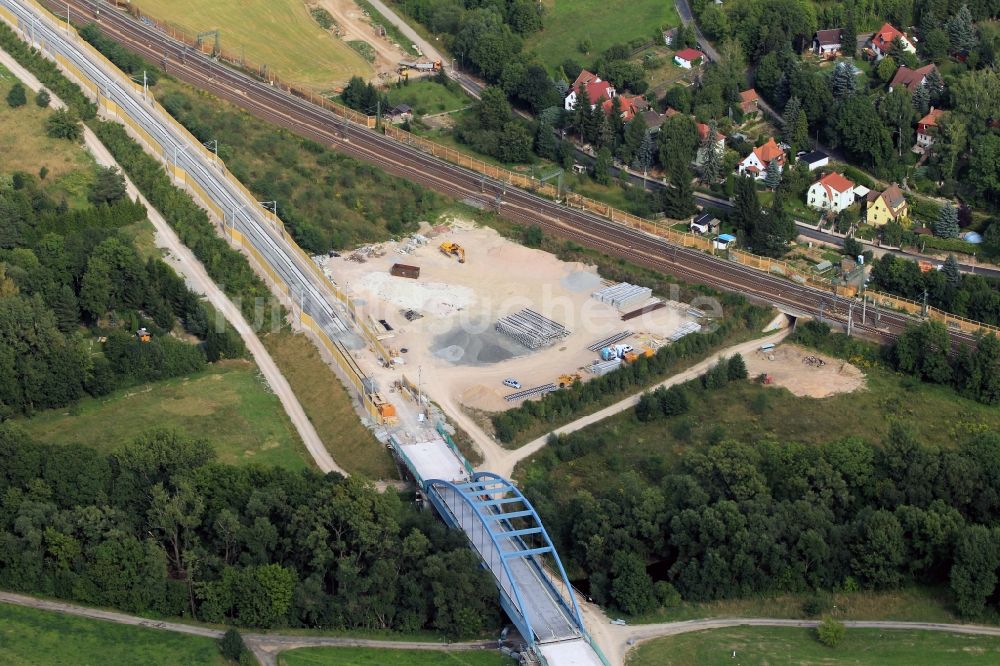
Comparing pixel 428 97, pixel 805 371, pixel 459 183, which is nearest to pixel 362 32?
pixel 428 97

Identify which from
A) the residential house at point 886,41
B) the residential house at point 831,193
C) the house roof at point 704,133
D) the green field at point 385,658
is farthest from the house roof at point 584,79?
the green field at point 385,658

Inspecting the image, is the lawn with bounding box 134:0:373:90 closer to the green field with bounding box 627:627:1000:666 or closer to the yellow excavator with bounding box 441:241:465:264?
the yellow excavator with bounding box 441:241:465:264

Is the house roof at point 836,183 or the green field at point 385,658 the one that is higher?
the house roof at point 836,183

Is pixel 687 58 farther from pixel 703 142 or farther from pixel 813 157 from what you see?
pixel 813 157

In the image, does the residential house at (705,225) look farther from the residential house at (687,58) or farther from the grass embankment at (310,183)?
the residential house at (687,58)

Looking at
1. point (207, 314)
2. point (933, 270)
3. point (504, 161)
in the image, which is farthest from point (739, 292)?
point (207, 314)

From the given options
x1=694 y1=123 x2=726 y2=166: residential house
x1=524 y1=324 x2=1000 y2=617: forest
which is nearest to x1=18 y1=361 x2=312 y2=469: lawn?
x1=524 y1=324 x2=1000 y2=617: forest
